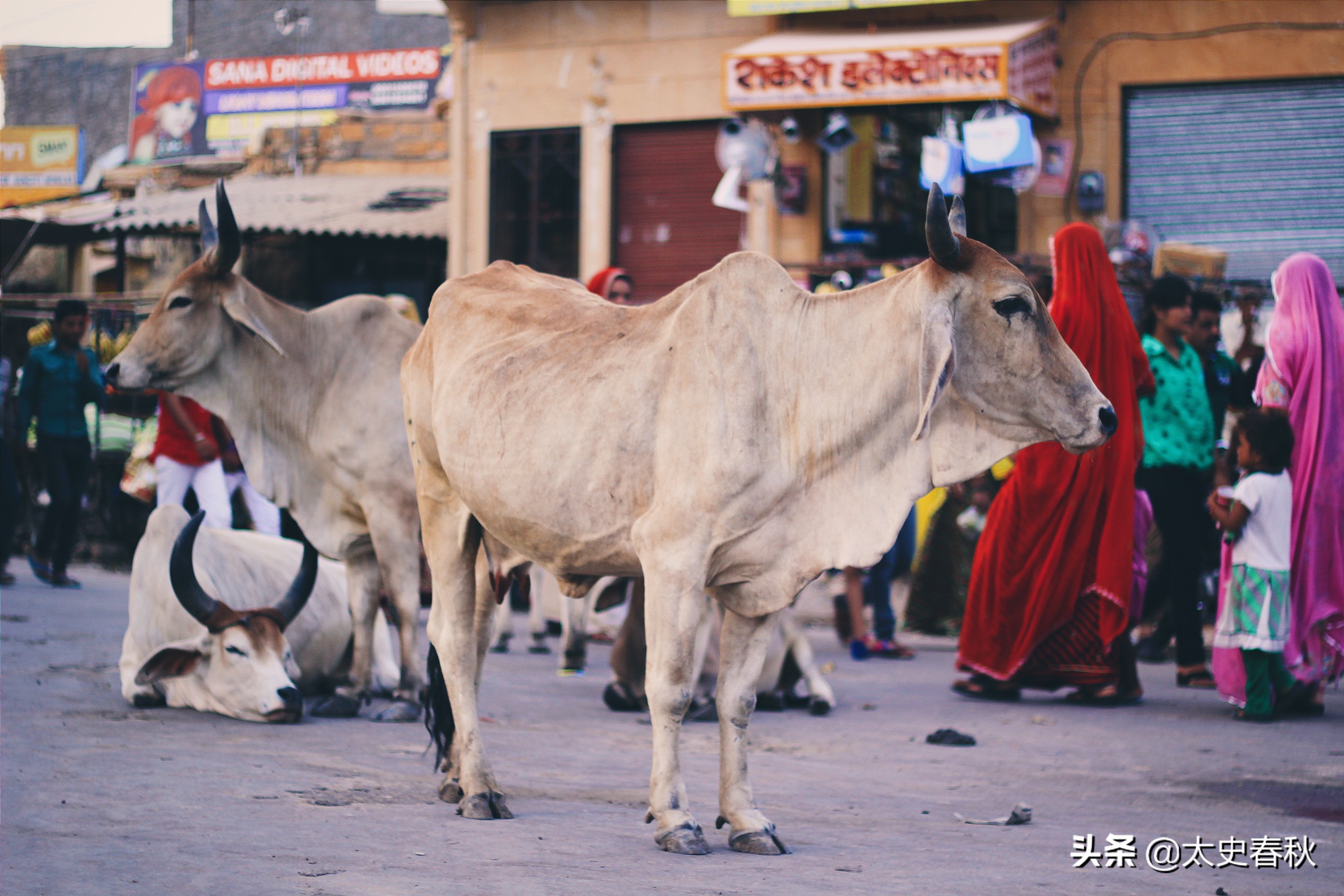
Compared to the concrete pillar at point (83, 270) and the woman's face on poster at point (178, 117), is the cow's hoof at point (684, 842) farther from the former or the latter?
the woman's face on poster at point (178, 117)

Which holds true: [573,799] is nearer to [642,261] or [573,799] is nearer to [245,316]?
[245,316]

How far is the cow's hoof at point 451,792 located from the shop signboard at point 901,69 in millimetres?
9280

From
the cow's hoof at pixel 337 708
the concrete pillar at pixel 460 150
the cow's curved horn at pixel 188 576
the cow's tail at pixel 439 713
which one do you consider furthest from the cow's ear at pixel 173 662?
the concrete pillar at pixel 460 150

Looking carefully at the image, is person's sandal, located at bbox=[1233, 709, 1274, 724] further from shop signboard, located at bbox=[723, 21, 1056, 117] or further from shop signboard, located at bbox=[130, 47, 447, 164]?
shop signboard, located at bbox=[130, 47, 447, 164]

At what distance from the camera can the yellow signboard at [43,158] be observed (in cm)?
3312

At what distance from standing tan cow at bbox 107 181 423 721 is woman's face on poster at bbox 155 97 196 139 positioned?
28109 millimetres

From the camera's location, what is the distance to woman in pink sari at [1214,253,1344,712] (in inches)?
266

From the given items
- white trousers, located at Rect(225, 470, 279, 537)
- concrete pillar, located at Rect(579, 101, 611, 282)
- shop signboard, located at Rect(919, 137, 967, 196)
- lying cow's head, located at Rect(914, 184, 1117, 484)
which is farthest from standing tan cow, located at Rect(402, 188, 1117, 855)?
concrete pillar, located at Rect(579, 101, 611, 282)

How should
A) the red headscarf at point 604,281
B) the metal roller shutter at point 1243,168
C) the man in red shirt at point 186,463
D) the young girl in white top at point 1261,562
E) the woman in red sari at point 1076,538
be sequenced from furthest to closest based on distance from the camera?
the metal roller shutter at point 1243,168 < the man in red shirt at point 186,463 < the red headscarf at point 604,281 < the woman in red sari at point 1076,538 < the young girl in white top at point 1261,562

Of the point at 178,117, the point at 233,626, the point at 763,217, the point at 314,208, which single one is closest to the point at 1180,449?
the point at 233,626

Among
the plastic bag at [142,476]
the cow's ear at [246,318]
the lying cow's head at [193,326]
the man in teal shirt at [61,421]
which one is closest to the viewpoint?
the cow's ear at [246,318]

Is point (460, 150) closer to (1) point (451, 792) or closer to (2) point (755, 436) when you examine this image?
(1) point (451, 792)

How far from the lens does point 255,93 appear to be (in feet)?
105

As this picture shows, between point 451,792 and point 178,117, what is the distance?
31.3 metres
